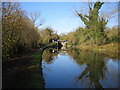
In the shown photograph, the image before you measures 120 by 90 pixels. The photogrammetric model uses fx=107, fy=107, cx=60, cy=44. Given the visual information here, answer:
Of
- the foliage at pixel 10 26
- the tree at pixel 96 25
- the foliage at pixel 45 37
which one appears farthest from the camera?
the foliage at pixel 45 37

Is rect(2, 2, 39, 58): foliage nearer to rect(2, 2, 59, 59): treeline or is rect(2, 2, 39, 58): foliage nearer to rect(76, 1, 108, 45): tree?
rect(2, 2, 59, 59): treeline

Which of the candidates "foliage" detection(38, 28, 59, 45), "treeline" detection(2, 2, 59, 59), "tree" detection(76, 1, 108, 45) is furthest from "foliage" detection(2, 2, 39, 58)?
"foliage" detection(38, 28, 59, 45)

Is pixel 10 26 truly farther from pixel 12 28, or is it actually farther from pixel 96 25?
pixel 96 25

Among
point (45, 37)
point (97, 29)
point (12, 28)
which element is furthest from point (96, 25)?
point (45, 37)

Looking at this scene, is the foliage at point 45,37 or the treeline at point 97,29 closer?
the treeline at point 97,29

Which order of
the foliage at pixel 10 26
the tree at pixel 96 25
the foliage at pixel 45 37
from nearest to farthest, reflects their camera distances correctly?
1. the foliage at pixel 10 26
2. the tree at pixel 96 25
3. the foliage at pixel 45 37

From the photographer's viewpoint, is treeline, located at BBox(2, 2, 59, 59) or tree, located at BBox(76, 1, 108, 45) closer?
treeline, located at BBox(2, 2, 59, 59)

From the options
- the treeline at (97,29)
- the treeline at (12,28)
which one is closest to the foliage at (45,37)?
the treeline at (97,29)

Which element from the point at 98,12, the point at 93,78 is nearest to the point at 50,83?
the point at 93,78

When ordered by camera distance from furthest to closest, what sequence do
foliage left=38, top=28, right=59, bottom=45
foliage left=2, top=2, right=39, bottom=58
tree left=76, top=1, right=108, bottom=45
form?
foliage left=38, top=28, right=59, bottom=45
tree left=76, top=1, right=108, bottom=45
foliage left=2, top=2, right=39, bottom=58

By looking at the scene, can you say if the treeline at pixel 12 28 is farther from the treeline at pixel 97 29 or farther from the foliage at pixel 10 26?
the treeline at pixel 97 29

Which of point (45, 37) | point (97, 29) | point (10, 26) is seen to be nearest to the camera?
point (10, 26)

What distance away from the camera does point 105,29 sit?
24.7 m

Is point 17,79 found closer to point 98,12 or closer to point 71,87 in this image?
point 71,87
